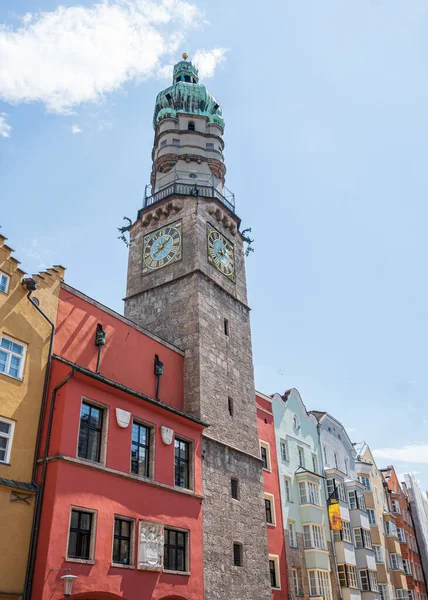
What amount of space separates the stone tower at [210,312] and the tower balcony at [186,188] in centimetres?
7

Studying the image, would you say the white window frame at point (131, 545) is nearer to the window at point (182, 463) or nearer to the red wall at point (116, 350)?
the window at point (182, 463)

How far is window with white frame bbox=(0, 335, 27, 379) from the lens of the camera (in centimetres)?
1764

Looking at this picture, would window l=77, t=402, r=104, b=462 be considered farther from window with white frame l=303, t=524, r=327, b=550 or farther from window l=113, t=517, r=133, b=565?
window with white frame l=303, t=524, r=327, b=550

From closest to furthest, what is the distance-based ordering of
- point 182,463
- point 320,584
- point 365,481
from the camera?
point 182,463
point 320,584
point 365,481

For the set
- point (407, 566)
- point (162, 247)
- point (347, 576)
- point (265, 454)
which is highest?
point (162, 247)

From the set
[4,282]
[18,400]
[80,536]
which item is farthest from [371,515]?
[4,282]

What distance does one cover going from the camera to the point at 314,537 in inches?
1220

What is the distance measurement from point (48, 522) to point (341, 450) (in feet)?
93.6

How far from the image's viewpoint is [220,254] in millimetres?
31797

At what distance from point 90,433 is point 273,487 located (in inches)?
570

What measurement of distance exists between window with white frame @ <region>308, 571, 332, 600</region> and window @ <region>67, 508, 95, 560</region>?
16985 millimetres

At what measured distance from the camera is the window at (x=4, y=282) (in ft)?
60.5

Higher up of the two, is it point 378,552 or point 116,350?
point 116,350

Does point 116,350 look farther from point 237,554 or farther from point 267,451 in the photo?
point 267,451
